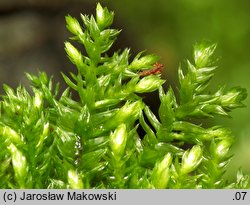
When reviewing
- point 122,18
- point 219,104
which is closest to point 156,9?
point 122,18

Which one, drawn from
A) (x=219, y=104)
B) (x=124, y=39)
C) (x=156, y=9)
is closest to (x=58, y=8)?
(x=124, y=39)

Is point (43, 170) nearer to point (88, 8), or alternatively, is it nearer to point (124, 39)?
point (124, 39)

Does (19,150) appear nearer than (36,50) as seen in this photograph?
Yes

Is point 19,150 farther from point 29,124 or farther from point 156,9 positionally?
point 156,9

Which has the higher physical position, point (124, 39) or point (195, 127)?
point (124, 39)
